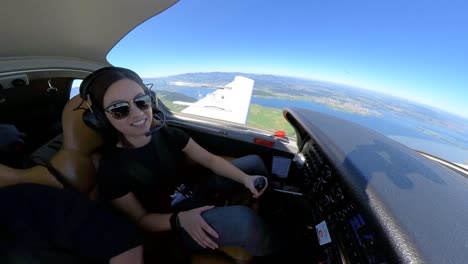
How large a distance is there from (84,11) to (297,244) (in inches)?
73.4

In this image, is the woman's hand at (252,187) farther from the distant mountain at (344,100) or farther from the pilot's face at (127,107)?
the distant mountain at (344,100)

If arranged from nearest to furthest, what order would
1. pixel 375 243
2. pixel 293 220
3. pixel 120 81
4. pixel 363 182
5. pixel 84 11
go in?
pixel 375 243 < pixel 363 182 < pixel 120 81 < pixel 293 220 < pixel 84 11

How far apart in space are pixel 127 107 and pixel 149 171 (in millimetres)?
342

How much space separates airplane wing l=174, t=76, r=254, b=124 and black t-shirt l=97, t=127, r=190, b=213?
2256 millimetres

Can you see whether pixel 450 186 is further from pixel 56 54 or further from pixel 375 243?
pixel 56 54

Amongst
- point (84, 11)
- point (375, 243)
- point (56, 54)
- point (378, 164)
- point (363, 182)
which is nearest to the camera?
point (375, 243)

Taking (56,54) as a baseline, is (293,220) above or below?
below

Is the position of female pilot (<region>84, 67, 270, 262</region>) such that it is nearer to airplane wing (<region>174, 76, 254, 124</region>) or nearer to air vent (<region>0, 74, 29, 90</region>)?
air vent (<region>0, 74, 29, 90</region>)

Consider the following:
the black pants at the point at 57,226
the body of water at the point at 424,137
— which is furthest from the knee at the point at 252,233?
the body of water at the point at 424,137

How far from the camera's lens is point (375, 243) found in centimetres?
56

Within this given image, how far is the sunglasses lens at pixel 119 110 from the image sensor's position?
0.89 meters

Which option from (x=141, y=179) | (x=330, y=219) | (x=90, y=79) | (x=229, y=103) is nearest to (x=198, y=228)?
(x=141, y=179)

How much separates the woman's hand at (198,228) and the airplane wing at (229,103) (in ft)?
8.50

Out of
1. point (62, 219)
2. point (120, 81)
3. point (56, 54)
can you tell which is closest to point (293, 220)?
point (62, 219)
